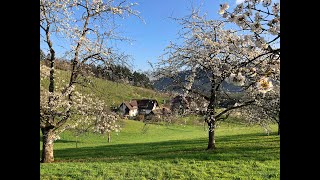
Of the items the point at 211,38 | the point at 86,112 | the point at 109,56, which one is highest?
the point at 211,38

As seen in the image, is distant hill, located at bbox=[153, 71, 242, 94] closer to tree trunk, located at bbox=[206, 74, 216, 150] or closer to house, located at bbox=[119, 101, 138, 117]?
tree trunk, located at bbox=[206, 74, 216, 150]

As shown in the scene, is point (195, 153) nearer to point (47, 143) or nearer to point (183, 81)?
point (183, 81)

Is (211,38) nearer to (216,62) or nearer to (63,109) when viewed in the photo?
(216,62)

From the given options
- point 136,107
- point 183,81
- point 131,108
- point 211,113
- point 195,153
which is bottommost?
point 195,153

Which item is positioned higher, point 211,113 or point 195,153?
point 211,113

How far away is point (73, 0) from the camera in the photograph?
8.87 m

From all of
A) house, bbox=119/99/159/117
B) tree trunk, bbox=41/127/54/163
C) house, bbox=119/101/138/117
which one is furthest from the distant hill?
house, bbox=119/101/138/117

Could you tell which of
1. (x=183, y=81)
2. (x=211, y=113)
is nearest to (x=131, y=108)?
(x=183, y=81)

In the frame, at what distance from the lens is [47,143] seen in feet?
33.5

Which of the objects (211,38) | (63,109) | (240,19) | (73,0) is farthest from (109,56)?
(240,19)

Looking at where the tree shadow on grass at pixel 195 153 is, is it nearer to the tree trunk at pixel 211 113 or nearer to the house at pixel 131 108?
the tree trunk at pixel 211 113

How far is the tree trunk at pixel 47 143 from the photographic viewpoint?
32.6 feet
